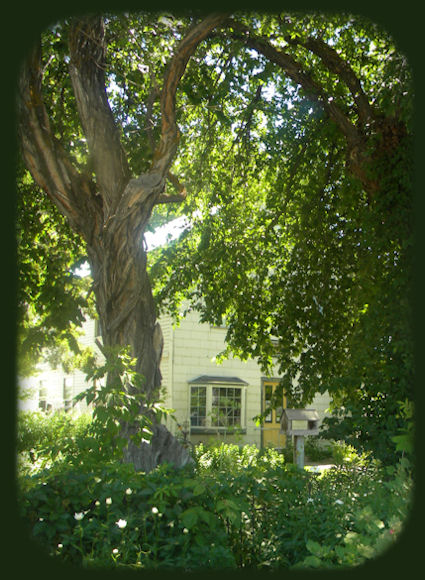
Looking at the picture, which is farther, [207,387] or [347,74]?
[207,387]

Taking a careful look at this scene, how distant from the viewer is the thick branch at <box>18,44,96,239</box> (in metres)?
7.22

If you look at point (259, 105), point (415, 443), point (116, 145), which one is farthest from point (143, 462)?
point (259, 105)

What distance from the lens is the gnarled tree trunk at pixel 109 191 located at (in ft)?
23.2

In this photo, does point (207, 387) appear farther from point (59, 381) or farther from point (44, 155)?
point (44, 155)

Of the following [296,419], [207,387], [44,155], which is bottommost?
[296,419]

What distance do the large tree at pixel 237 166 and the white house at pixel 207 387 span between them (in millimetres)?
7950

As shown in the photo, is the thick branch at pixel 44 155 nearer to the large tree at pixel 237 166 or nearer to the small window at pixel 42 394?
the large tree at pixel 237 166

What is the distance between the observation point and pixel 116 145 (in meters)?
7.84

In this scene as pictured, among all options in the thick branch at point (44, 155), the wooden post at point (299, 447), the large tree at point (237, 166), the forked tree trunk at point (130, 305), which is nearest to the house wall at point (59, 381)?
the large tree at point (237, 166)

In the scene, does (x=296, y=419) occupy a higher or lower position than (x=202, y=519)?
higher

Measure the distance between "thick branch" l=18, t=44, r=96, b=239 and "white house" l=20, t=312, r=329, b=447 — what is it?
11759 millimetres

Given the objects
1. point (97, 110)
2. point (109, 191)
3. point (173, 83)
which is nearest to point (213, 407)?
point (109, 191)

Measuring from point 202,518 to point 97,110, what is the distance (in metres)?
5.71

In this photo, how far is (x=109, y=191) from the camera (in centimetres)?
754
